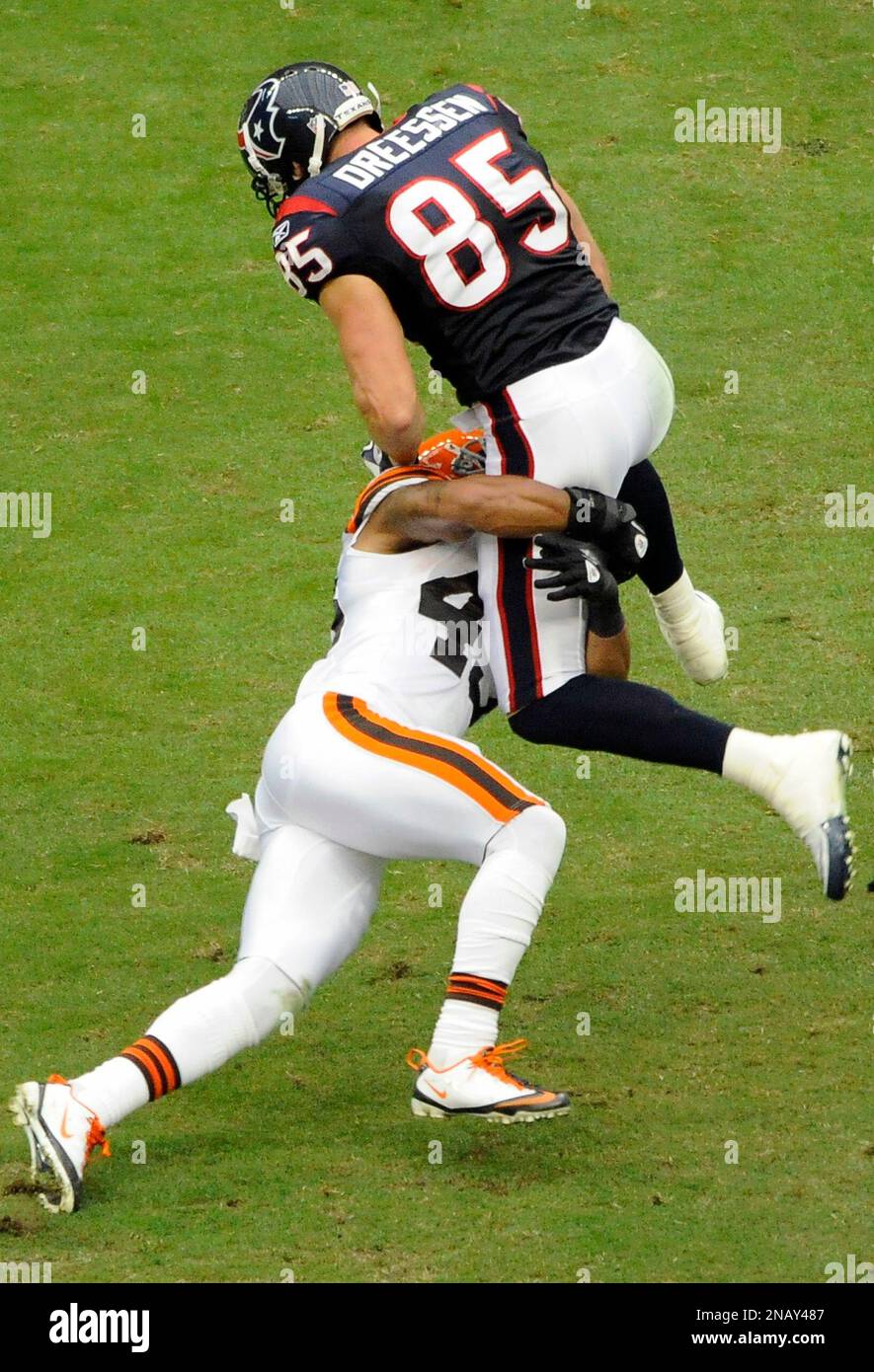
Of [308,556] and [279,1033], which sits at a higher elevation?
[308,556]

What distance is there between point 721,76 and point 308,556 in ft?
13.4

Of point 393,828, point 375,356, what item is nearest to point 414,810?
point 393,828

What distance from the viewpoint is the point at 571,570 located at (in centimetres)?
438

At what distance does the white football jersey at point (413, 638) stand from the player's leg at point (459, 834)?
4.7 inches

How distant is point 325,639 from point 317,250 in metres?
2.84

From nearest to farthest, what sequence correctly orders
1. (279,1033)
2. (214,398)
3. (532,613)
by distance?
(532,613), (279,1033), (214,398)

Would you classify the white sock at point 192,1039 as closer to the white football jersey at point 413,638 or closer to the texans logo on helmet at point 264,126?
the white football jersey at point 413,638

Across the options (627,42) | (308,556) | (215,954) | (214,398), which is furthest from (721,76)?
(215,954)

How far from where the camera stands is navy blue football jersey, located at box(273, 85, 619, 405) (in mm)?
4430

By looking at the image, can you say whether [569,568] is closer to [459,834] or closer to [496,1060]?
[459,834]

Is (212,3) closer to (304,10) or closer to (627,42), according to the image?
(304,10)

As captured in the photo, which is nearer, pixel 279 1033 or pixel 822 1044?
pixel 822 1044

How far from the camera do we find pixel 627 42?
10.5 meters

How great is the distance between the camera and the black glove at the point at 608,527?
442cm
